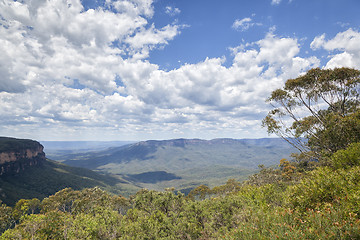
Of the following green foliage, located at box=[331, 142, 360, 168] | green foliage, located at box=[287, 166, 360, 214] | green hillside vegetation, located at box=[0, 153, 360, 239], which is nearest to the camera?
green hillside vegetation, located at box=[0, 153, 360, 239]

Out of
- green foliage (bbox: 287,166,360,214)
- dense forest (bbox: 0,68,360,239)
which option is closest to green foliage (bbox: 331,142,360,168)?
dense forest (bbox: 0,68,360,239)

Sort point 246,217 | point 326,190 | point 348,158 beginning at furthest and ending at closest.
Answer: point 348,158
point 246,217
point 326,190

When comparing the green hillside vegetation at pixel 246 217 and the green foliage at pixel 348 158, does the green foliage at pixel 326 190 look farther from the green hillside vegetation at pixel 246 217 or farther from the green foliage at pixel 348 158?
the green foliage at pixel 348 158

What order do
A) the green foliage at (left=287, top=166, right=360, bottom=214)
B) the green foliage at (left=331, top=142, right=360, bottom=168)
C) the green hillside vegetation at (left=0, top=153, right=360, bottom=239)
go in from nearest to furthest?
the green hillside vegetation at (left=0, top=153, right=360, bottom=239) < the green foliage at (left=287, top=166, right=360, bottom=214) < the green foliage at (left=331, top=142, right=360, bottom=168)

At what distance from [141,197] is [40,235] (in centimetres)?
1997

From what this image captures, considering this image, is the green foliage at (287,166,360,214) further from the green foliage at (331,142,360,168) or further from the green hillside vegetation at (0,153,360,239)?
the green foliage at (331,142,360,168)

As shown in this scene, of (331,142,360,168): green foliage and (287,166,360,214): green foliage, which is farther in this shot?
(331,142,360,168): green foliage

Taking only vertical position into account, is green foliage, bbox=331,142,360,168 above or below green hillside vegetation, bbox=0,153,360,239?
above

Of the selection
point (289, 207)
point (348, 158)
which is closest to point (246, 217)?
point (289, 207)

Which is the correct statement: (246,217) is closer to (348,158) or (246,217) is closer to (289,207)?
(289,207)

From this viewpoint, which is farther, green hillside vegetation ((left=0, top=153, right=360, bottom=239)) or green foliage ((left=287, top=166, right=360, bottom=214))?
green foliage ((left=287, top=166, right=360, bottom=214))

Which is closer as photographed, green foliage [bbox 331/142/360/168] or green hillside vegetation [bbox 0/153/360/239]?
green hillside vegetation [bbox 0/153/360/239]

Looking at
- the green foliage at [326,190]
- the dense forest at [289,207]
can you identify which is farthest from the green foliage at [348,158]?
the green foliage at [326,190]

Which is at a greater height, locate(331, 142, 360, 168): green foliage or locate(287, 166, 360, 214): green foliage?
locate(331, 142, 360, 168): green foliage
